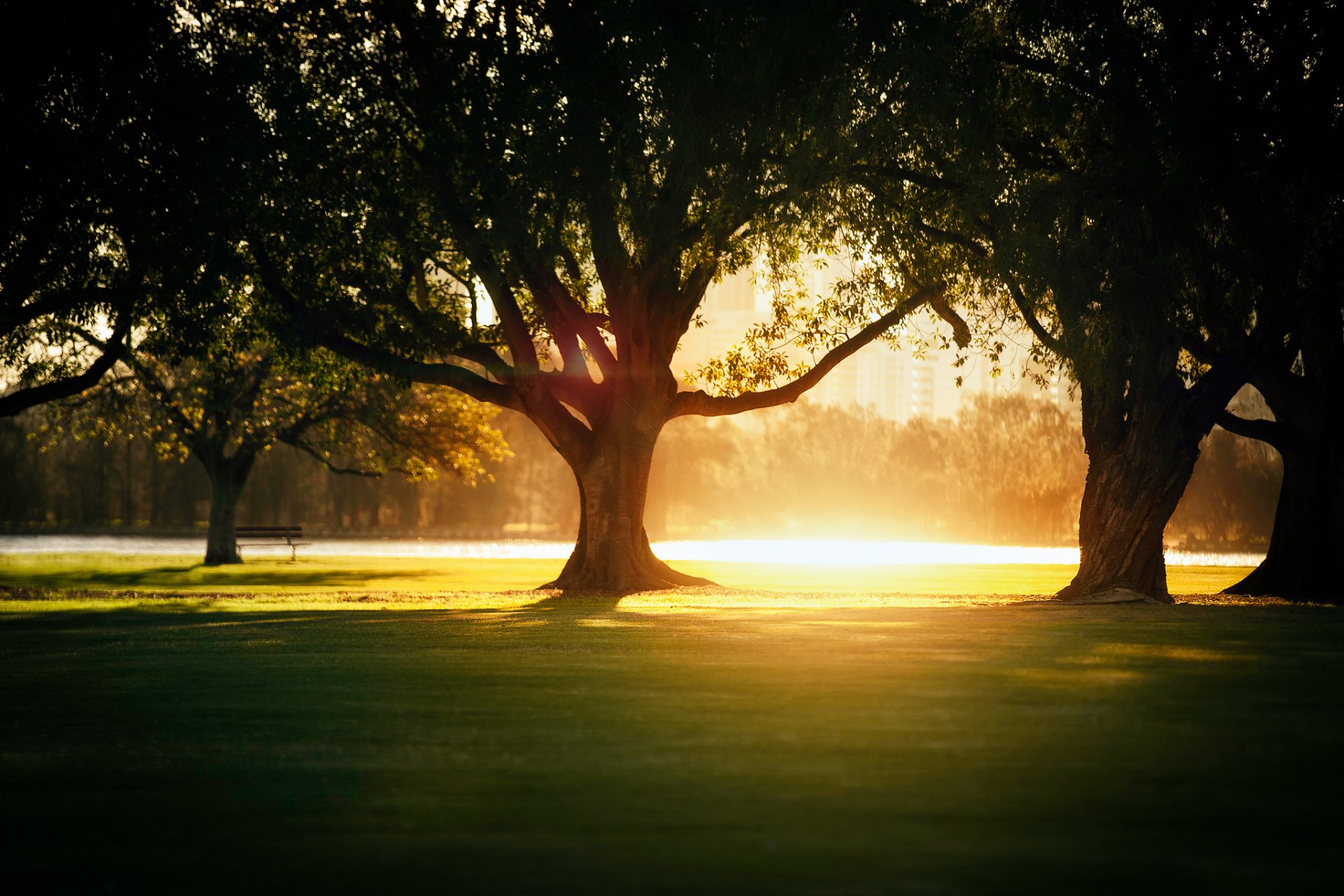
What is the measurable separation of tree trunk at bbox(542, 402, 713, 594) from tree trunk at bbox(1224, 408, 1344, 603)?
33.2 ft

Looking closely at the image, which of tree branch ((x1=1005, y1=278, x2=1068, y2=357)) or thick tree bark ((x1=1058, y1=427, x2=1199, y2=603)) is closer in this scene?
tree branch ((x1=1005, y1=278, x2=1068, y2=357))

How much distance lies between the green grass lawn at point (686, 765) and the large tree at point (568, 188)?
8850 millimetres

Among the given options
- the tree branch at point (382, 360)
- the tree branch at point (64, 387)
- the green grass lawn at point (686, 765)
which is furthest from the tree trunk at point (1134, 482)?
the tree branch at point (64, 387)

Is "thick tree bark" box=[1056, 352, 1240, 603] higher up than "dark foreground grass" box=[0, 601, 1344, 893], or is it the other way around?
"thick tree bark" box=[1056, 352, 1240, 603]

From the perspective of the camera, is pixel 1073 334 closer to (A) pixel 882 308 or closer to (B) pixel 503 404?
(A) pixel 882 308

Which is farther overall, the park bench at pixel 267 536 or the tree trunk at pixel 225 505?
the park bench at pixel 267 536

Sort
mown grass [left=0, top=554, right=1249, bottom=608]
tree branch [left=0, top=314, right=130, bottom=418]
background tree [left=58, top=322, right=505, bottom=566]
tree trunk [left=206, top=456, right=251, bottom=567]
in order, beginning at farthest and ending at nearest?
tree trunk [left=206, top=456, right=251, bottom=567] < background tree [left=58, top=322, right=505, bottom=566] < mown grass [left=0, top=554, right=1249, bottom=608] < tree branch [left=0, top=314, right=130, bottom=418]

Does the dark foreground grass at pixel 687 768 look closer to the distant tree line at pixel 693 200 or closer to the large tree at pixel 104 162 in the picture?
the distant tree line at pixel 693 200

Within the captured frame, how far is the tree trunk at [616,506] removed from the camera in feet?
79.0

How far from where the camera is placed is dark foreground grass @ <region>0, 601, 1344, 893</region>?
15.4 ft

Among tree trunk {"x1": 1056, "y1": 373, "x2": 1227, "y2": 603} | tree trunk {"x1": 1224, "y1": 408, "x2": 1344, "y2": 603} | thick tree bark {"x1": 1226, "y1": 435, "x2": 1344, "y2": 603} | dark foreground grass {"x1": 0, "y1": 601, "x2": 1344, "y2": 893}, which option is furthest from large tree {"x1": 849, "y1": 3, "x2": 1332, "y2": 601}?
dark foreground grass {"x1": 0, "y1": 601, "x2": 1344, "y2": 893}

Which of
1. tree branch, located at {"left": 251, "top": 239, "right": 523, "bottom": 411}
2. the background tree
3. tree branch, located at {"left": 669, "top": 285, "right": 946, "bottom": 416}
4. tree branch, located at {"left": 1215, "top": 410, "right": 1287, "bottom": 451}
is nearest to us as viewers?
tree branch, located at {"left": 251, "top": 239, "right": 523, "bottom": 411}

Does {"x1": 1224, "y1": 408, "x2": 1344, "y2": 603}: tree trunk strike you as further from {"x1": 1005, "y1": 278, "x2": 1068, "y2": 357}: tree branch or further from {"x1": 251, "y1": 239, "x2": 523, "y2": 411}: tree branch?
{"x1": 251, "y1": 239, "x2": 523, "y2": 411}: tree branch

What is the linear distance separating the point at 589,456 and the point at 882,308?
6.30 metres
